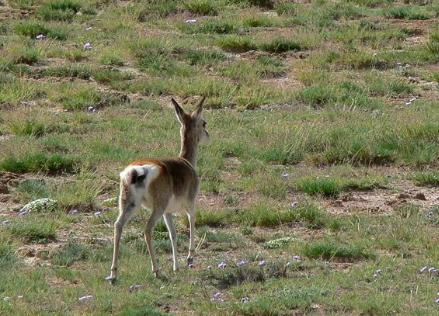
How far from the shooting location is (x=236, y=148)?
15.2 meters

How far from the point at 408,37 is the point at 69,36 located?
19.1 feet

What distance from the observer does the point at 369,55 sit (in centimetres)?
1983

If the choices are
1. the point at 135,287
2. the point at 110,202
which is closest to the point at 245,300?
the point at 135,287

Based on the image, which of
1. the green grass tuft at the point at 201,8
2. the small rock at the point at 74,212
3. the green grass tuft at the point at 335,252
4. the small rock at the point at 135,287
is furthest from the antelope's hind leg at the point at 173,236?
the green grass tuft at the point at 201,8

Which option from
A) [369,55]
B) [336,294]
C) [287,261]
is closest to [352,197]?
[287,261]

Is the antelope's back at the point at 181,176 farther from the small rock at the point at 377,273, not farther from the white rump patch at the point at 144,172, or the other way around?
the small rock at the point at 377,273

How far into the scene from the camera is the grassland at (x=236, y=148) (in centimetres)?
1052

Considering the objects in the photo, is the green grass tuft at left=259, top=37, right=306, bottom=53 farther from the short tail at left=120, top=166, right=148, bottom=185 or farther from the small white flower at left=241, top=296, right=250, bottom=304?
the small white flower at left=241, top=296, right=250, bottom=304

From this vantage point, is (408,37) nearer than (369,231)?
No

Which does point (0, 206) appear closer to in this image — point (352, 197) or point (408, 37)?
point (352, 197)

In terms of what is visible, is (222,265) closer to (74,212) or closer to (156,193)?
(156,193)

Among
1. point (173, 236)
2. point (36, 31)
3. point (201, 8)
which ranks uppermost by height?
point (201, 8)

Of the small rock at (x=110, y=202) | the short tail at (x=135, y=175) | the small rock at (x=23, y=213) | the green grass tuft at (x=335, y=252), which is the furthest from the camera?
the small rock at (x=110, y=202)

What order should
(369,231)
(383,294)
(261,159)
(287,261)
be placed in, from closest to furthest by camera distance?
(383,294), (287,261), (369,231), (261,159)
